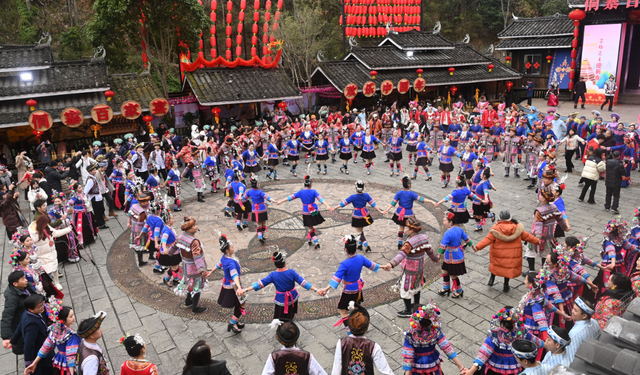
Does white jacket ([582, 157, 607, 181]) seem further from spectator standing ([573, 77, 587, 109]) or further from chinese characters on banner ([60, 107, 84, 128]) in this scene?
chinese characters on banner ([60, 107, 84, 128])

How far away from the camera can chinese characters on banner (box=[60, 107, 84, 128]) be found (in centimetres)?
1756

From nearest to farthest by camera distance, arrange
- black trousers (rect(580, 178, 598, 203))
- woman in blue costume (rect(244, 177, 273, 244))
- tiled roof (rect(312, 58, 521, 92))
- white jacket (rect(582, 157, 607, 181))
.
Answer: woman in blue costume (rect(244, 177, 273, 244)) < white jacket (rect(582, 157, 607, 181)) < black trousers (rect(580, 178, 598, 203)) < tiled roof (rect(312, 58, 521, 92))

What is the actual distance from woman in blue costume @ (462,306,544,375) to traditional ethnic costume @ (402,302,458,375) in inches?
15.5

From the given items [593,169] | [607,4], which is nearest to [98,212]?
[593,169]

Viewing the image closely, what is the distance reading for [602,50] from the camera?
25922 millimetres

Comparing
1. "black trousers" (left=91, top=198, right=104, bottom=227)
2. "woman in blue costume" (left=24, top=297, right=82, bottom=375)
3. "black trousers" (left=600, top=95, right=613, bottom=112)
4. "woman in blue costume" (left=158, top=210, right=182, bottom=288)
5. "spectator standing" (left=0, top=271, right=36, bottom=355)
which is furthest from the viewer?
"black trousers" (left=600, top=95, right=613, bottom=112)

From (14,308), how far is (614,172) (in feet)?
45.5

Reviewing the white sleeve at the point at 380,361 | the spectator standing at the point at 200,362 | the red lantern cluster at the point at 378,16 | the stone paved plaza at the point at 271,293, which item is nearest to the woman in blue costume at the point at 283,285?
the stone paved plaza at the point at 271,293

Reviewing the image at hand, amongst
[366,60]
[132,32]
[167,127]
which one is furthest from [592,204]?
[132,32]

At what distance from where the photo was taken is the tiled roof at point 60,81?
57.1ft

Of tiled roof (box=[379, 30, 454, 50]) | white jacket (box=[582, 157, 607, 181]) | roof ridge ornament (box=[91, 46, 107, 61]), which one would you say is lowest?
white jacket (box=[582, 157, 607, 181])

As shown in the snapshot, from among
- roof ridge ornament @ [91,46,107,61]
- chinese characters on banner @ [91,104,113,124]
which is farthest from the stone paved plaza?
roof ridge ornament @ [91,46,107,61]

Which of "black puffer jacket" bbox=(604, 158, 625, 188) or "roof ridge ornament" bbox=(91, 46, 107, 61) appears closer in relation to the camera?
"black puffer jacket" bbox=(604, 158, 625, 188)

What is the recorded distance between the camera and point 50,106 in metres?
18.2
